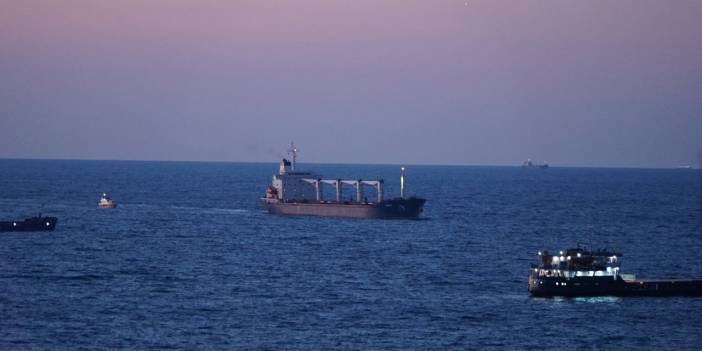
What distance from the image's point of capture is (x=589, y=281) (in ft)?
310

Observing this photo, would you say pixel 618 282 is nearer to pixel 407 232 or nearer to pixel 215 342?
pixel 215 342

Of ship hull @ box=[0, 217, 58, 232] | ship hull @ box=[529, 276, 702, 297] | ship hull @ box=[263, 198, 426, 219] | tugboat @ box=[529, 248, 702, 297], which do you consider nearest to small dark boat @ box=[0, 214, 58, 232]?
ship hull @ box=[0, 217, 58, 232]

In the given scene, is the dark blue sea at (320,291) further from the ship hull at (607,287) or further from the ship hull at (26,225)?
the ship hull at (26,225)

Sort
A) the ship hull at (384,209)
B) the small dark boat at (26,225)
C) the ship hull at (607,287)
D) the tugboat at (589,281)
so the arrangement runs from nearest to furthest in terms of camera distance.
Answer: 1. the ship hull at (607,287)
2. the tugboat at (589,281)
3. the small dark boat at (26,225)
4. the ship hull at (384,209)

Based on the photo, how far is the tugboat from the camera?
309 feet

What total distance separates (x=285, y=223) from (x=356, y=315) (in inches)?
3752

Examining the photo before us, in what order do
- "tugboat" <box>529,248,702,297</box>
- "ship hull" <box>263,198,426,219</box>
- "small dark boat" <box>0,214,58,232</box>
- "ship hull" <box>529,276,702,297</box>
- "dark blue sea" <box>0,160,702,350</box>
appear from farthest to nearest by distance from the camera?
"ship hull" <box>263,198,426,219</box> < "small dark boat" <box>0,214,58,232</box> < "tugboat" <box>529,248,702,297</box> < "ship hull" <box>529,276,702,297</box> < "dark blue sea" <box>0,160,702,350</box>

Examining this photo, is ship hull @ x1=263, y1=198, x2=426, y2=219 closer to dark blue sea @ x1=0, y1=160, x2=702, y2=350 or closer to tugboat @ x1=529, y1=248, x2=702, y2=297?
dark blue sea @ x1=0, y1=160, x2=702, y2=350

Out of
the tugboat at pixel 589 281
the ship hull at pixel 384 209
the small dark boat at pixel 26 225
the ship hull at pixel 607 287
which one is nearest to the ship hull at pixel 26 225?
the small dark boat at pixel 26 225

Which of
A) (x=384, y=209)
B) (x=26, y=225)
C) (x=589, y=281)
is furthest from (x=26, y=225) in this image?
(x=589, y=281)

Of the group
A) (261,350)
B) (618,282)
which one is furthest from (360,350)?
(618,282)

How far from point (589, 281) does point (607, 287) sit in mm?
1585

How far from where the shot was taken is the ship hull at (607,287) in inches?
3698

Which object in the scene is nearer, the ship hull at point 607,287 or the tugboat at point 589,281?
the ship hull at point 607,287
